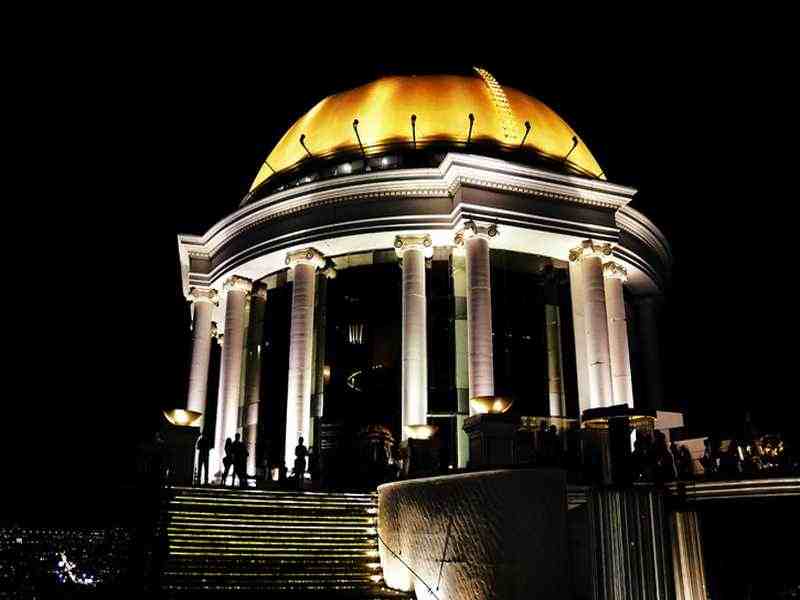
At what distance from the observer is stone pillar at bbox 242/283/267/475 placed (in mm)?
34844

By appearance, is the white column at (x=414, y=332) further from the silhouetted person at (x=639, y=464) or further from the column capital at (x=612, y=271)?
the silhouetted person at (x=639, y=464)

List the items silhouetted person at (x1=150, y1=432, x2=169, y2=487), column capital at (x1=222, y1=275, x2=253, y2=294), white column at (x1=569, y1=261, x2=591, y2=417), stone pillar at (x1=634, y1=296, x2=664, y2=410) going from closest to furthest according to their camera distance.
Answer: silhouetted person at (x1=150, y1=432, x2=169, y2=487) < white column at (x1=569, y1=261, x2=591, y2=417) < column capital at (x1=222, y1=275, x2=253, y2=294) < stone pillar at (x1=634, y1=296, x2=664, y2=410)

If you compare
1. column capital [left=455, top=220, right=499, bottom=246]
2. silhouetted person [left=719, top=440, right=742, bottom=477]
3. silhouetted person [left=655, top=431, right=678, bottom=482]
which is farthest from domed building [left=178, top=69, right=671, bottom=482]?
silhouetted person [left=719, top=440, right=742, bottom=477]

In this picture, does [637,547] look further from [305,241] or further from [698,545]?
[305,241]

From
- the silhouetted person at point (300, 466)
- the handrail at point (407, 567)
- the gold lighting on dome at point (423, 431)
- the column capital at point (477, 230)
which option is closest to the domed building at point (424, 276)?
the column capital at point (477, 230)

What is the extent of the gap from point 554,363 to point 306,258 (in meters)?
11.3

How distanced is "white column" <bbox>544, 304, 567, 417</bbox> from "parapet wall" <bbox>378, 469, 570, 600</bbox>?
17.3 metres

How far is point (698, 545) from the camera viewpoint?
557 inches

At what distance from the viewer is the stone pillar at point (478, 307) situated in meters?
28.8

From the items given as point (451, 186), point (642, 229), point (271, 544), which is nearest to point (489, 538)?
point (271, 544)

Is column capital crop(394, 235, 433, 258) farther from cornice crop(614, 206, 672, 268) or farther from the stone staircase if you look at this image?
the stone staircase

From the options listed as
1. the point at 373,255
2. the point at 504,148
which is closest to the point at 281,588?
the point at 373,255

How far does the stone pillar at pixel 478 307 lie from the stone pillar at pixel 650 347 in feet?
36.4

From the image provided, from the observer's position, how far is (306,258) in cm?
3366
